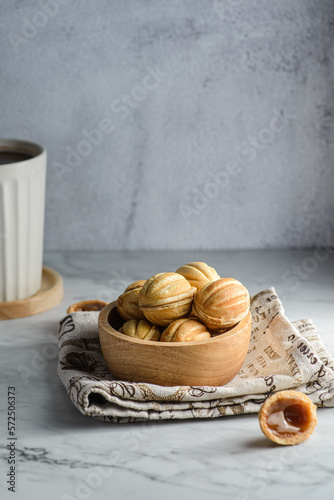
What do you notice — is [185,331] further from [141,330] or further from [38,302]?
[38,302]

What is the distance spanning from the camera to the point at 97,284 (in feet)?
3.80

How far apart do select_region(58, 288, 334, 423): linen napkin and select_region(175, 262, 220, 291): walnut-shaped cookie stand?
123 mm

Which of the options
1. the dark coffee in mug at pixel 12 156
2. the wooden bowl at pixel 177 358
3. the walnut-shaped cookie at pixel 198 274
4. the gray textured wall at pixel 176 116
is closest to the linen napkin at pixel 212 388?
the wooden bowl at pixel 177 358

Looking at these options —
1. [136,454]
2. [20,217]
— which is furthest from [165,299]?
[20,217]

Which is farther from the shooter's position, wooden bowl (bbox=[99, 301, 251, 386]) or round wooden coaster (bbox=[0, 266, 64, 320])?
round wooden coaster (bbox=[0, 266, 64, 320])

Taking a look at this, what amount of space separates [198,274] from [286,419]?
20 centimetres

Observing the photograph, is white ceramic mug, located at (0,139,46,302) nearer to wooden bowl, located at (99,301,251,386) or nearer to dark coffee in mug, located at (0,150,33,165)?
dark coffee in mug, located at (0,150,33,165)

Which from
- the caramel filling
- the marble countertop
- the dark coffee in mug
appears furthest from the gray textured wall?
the caramel filling

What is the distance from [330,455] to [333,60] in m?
0.78

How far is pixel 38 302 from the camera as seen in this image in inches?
41.1

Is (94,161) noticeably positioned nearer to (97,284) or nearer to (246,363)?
(97,284)

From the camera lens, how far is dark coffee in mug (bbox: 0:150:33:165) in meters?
1.04

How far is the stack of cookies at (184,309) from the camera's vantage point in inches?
29.2

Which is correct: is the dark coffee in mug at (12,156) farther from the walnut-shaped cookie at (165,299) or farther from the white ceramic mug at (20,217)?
the walnut-shaped cookie at (165,299)
